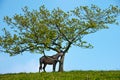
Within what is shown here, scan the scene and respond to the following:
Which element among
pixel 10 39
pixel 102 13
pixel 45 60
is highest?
pixel 102 13

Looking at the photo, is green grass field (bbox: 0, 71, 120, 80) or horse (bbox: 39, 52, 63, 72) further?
horse (bbox: 39, 52, 63, 72)

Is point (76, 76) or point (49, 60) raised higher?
point (49, 60)

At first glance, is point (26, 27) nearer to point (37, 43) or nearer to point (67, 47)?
point (37, 43)

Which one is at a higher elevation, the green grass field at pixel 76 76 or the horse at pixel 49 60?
the horse at pixel 49 60

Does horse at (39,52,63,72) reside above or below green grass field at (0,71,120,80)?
above

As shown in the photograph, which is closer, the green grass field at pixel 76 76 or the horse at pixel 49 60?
the green grass field at pixel 76 76

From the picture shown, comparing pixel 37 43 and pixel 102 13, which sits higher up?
pixel 102 13

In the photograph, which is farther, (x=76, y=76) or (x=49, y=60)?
(x=49, y=60)

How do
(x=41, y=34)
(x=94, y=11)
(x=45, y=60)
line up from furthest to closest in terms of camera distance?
(x=94, y=11) → (x=41, y=34) → (x=45, y=60)

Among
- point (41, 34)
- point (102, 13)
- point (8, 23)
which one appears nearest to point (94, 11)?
point (102, 13)

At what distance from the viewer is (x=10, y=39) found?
4550cm

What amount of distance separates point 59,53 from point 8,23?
8413 millimetres

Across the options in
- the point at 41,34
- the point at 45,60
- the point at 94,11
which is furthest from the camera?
the point at 94,11

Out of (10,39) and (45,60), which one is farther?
(10,39)
